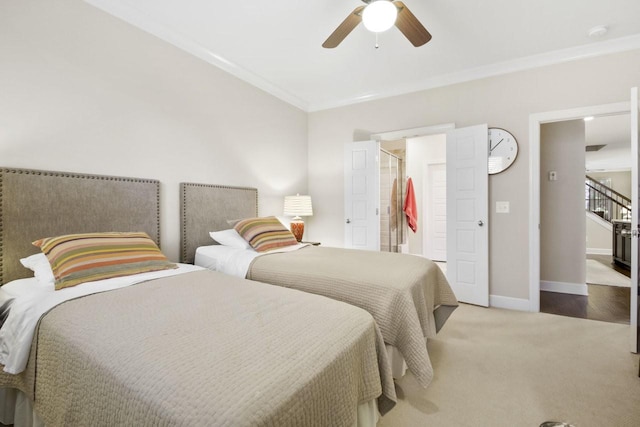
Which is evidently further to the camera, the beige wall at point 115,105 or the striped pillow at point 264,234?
the striped pillow at point 264,234

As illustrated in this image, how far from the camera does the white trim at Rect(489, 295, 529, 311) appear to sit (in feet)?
10.4

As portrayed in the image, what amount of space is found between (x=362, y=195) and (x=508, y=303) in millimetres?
2072

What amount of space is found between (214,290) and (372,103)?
11.1 feet

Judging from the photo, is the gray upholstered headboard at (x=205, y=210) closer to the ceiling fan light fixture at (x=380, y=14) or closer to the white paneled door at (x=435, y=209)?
the ceiling fan light fixture at (x=380, y=14)

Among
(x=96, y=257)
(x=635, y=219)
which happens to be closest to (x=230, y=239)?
A: (x=96, y=257)

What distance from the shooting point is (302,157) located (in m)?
4.43

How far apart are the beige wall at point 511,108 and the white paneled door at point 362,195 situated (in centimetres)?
30

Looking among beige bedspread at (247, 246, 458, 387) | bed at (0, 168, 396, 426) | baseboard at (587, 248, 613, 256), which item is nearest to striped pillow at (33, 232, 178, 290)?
bed at (0, 168, 396, 426)

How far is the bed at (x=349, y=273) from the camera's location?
164 centimetres

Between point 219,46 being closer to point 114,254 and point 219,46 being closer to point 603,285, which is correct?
point 114,254

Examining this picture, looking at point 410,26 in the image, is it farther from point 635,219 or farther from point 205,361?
point 205,361

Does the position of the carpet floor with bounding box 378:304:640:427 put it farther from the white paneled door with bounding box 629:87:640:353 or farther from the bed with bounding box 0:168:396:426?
the bed with bounding box 0:168:396:426

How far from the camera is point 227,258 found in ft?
8.14

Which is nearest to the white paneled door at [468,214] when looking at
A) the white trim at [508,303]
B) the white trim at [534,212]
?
the white trim at [508,303]
